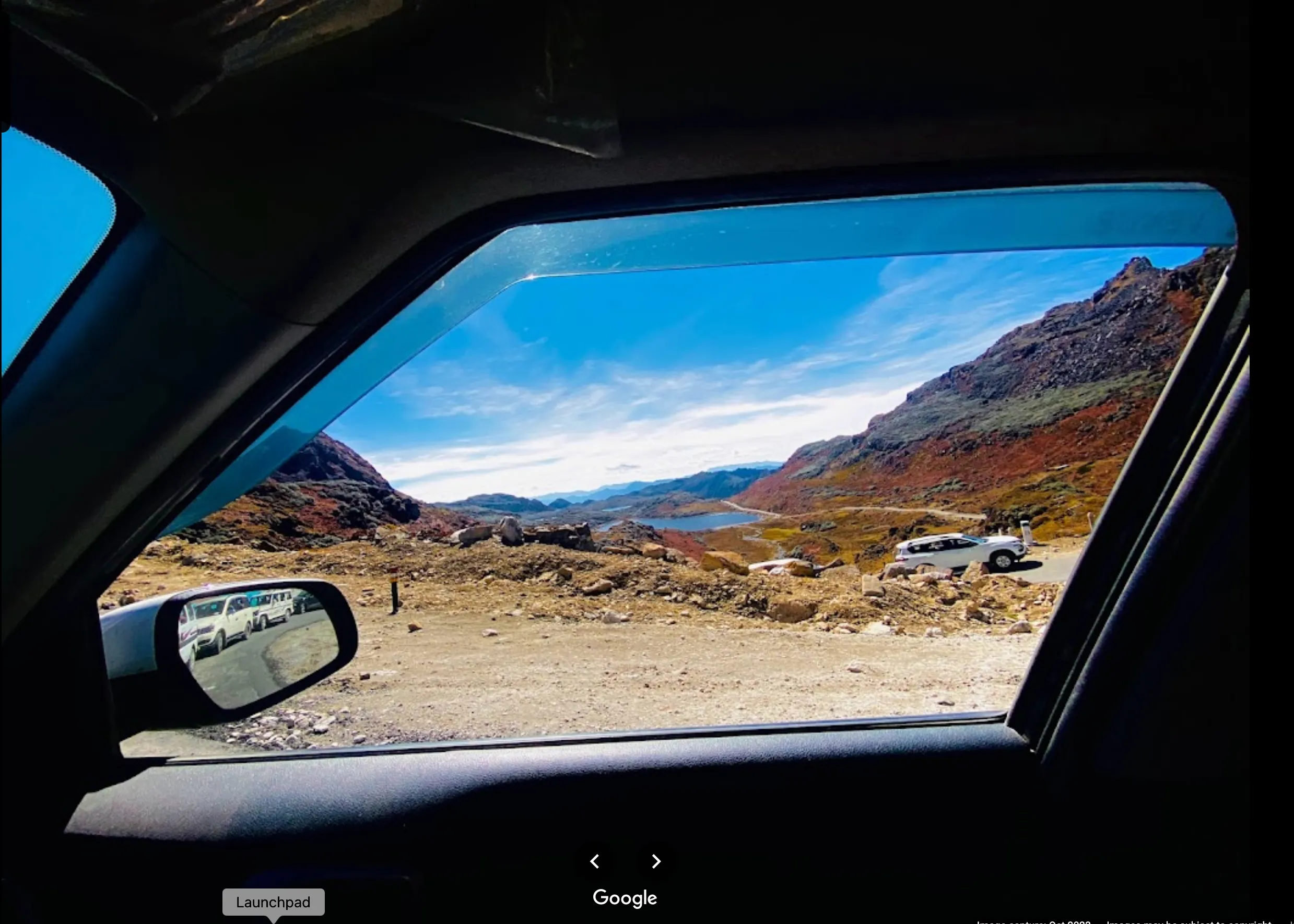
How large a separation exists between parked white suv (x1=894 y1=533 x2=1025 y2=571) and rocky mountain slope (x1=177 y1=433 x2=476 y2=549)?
5.87 ft

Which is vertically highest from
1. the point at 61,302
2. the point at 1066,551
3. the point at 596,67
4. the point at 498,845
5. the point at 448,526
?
the point at 596,67

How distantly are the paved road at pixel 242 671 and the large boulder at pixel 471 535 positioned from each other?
2.54 ft

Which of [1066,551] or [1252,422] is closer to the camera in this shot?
[1252,422]

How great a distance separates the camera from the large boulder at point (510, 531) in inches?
108

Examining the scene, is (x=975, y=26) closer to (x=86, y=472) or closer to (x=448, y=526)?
(x=86, y=472)

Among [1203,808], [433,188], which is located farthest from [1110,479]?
[433,188]

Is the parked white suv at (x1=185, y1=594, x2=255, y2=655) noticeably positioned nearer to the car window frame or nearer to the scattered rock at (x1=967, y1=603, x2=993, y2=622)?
the car window frame

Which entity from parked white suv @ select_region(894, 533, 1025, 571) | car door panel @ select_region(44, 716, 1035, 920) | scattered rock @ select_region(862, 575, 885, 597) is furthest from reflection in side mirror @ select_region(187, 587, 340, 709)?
parked white suv @ select_region(894, 533, 1025, 571)

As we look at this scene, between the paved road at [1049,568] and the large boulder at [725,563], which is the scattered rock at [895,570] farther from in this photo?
the large boulder at [725,563]

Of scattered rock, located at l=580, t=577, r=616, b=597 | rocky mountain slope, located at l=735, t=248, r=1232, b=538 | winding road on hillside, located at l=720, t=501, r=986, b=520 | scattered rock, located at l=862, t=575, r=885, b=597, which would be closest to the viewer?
rocky mountain slope, located at l=735, t=248, r=1232, b=538

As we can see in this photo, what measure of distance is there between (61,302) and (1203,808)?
109 inches

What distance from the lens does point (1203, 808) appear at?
1547 mm

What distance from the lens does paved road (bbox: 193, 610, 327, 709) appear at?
1.80 meters

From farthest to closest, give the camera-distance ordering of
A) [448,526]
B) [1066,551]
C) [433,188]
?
[448,526]
[1066,551]
[433,188]
